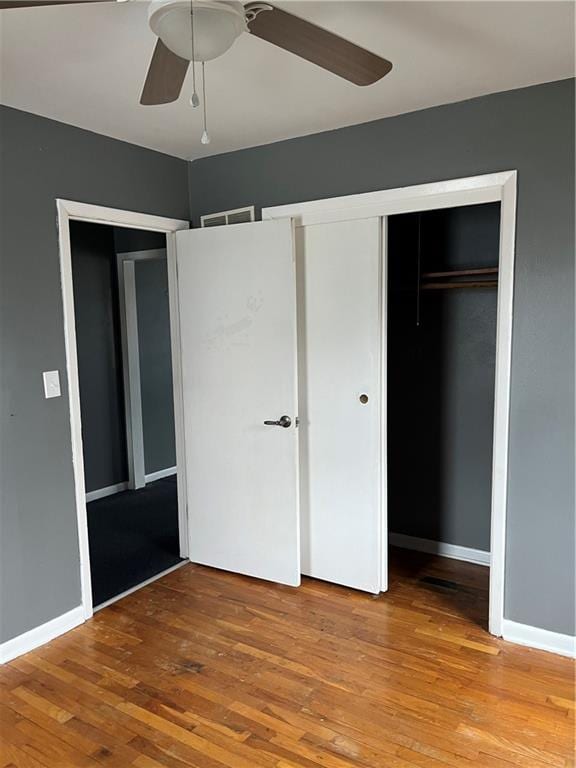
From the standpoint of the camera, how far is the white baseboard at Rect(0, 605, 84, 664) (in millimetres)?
2555

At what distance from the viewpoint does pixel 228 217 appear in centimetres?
329

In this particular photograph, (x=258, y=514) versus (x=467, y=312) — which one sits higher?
(x=467, y=312)

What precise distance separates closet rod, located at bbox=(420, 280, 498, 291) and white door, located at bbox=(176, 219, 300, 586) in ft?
3.12

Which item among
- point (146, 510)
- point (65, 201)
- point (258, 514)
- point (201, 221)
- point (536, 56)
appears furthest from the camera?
point (146, 510)

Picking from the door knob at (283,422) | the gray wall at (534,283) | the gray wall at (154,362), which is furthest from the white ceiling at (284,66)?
the gray wall at (154,362)

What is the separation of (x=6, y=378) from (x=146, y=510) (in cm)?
225

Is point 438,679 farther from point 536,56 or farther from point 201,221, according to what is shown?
point 201,221

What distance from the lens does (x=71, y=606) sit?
2.81m

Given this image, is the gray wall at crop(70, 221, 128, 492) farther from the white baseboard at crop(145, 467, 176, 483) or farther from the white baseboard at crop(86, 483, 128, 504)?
the white baseboard at crop(145, 467, 176, 483)

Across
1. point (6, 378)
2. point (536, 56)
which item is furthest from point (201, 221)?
point (536, 56)

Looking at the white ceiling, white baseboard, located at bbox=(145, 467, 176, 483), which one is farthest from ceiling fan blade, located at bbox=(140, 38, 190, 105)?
white baseboard, located at bbox=(145, 467, 176, 483)

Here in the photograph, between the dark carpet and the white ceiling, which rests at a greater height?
the white ceiling

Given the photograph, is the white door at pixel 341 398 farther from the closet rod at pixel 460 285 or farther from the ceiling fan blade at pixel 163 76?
the ceiling fan blade at pixel 163 76

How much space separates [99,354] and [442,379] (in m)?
2.91
